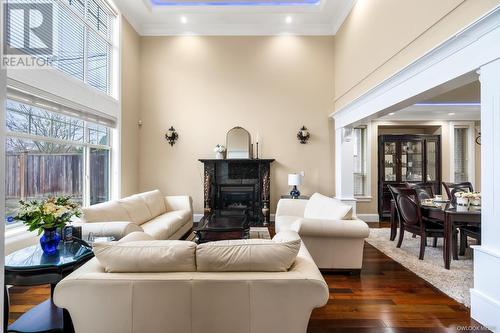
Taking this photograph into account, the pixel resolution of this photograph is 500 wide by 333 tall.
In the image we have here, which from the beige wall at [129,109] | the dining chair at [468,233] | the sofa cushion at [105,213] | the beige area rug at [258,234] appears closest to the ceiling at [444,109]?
the dining chair at [468,233]

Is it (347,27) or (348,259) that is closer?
(348,259)

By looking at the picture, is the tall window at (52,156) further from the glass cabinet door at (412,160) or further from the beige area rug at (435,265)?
the glass cabinet door at (412,160)

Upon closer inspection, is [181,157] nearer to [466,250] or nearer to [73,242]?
[73,242]

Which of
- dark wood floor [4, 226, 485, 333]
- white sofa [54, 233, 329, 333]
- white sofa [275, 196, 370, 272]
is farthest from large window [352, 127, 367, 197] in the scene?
white sofa [54, 233, 329, 333]

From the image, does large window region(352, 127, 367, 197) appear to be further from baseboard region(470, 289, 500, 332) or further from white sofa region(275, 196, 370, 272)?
baseboard region(470, 289, 500, 332)

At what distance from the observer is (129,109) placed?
232 inches

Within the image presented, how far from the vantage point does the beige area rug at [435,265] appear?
2.98m

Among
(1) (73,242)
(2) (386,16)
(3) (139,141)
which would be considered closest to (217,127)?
(3) (139,141)

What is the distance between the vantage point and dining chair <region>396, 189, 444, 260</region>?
385 centimetres

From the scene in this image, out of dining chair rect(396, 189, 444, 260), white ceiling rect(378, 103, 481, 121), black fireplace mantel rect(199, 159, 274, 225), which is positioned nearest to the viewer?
dining chair rect(396, 189, 444, 260)

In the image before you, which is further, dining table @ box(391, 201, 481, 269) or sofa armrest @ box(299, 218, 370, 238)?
dining table @ box(391, 201, 481, 269)

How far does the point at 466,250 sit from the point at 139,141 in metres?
6.55

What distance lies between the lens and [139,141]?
641cm

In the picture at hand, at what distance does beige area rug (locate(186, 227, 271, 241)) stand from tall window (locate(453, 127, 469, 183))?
521cm
